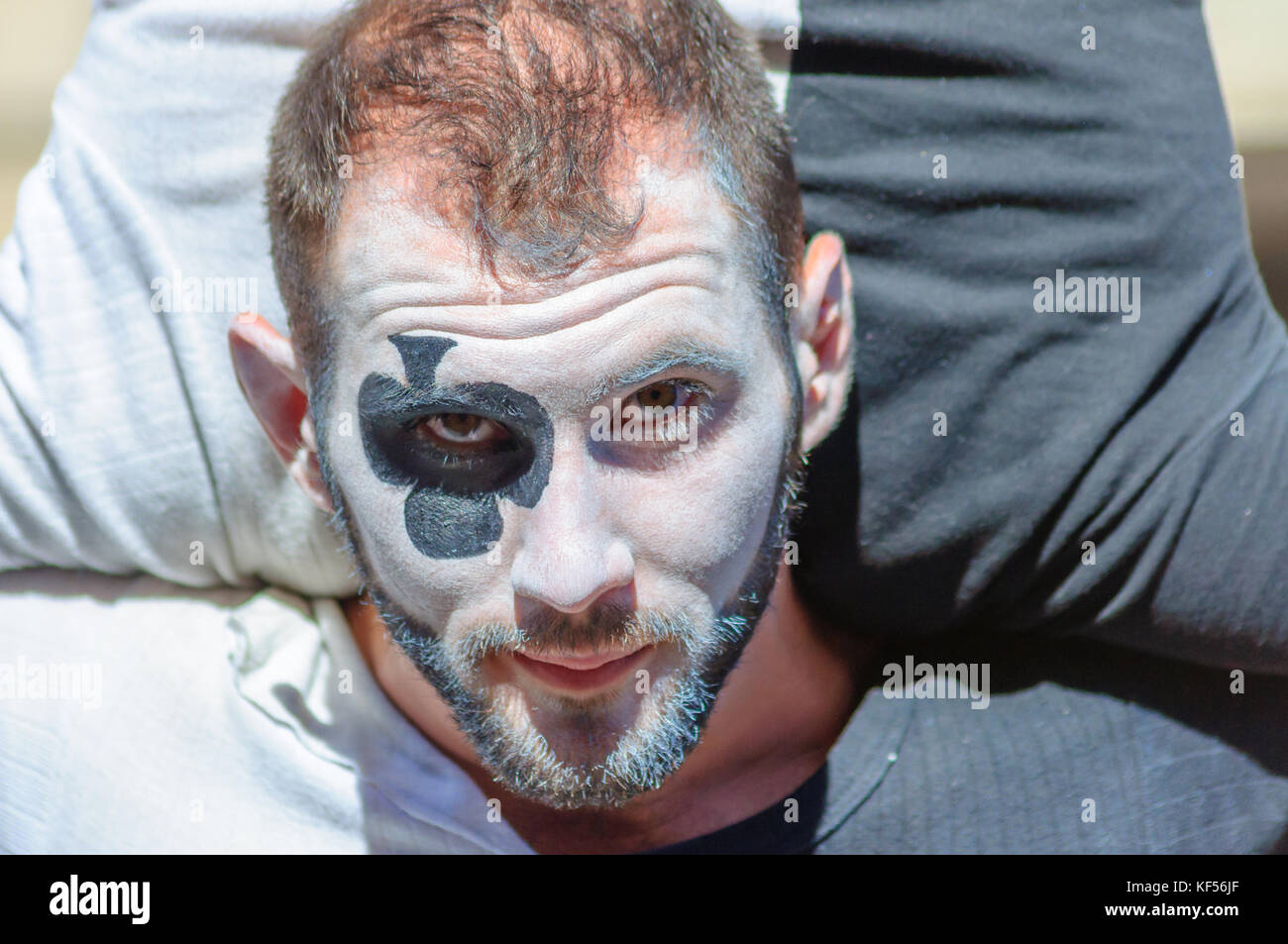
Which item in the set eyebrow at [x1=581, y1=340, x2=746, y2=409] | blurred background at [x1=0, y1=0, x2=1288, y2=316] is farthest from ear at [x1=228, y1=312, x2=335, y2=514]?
blurred background at [x1=0, y1=0, x2=1288, y2=316]

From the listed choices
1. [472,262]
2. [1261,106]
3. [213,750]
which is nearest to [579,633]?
[472,262]

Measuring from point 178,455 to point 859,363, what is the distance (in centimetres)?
98

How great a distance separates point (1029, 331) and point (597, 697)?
0.82m

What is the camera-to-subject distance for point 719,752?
67.4 inches

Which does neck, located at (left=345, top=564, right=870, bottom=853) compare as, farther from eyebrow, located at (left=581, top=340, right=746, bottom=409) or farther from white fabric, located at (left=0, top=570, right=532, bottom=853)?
eyebrow, located at (left=581, top=340, right=746, bottom=409)

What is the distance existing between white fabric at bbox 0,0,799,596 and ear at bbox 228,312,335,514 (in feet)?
0.56

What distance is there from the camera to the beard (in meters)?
1.39

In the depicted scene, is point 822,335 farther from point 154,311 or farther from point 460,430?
point 154,311

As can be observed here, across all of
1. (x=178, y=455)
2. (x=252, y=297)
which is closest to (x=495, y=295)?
(x=252, y=297)

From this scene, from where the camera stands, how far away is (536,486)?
4.25 feet

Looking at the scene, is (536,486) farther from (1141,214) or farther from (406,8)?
(1141,214)

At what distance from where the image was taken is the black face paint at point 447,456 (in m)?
1.29

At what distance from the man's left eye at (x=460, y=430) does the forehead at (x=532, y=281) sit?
0.10 meters

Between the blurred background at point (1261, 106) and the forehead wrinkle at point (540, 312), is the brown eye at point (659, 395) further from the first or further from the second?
the blurred background at point (1261, 106)
